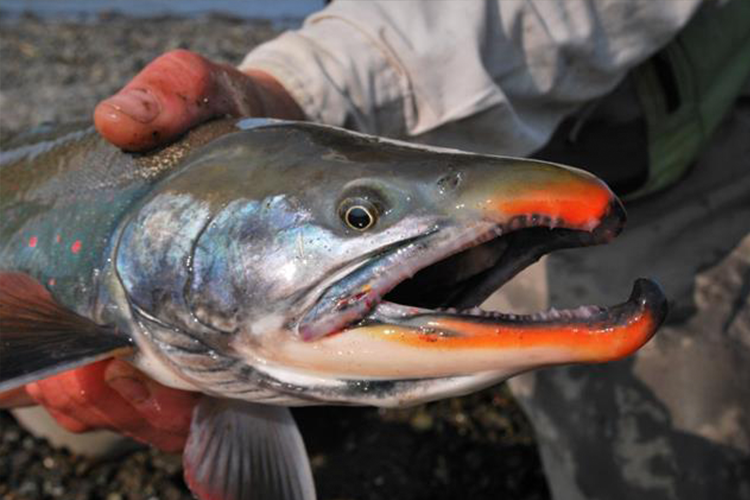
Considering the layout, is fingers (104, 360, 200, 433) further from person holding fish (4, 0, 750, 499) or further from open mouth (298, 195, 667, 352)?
open mouth (298, 195, 667, 352)

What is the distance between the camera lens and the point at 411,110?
2926mm

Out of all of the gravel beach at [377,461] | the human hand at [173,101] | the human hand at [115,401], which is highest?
the human hand at [173,101]

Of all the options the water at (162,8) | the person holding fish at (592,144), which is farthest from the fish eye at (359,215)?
the water at (162,8)

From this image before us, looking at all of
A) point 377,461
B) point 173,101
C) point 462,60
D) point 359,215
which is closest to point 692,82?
point 462,60

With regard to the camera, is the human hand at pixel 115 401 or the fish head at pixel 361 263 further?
the human hand at pixel 115 401

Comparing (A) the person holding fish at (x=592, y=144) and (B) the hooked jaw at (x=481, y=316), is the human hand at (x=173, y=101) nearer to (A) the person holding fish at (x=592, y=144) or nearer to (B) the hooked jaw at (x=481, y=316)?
(A) the person holding fish at (x=592, y=144)

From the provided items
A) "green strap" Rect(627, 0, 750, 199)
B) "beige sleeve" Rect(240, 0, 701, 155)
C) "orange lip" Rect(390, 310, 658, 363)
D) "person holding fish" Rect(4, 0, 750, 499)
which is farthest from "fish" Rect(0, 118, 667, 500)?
"green strap" Rect(627, 0, 750, 199)

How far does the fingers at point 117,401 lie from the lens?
236cm

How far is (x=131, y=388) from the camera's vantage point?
236 cm

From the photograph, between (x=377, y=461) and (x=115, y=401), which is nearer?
(x=115, y=401)

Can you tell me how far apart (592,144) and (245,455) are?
1.81 metres

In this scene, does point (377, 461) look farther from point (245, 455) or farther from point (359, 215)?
point (359, 215)

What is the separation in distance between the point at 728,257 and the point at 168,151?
7.00 ft

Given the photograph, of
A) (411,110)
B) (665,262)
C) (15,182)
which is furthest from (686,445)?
(15,182)
